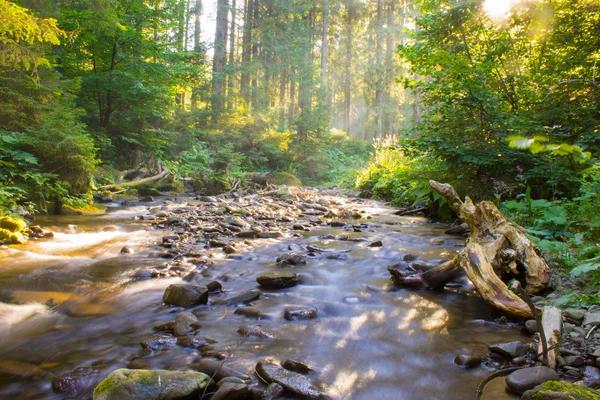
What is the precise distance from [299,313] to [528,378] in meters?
1.67

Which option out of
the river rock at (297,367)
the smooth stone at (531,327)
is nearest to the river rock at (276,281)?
the river rock at (297,367)

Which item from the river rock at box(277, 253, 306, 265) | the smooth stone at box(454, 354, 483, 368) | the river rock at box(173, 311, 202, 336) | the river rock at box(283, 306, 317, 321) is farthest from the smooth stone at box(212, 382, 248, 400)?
the river rock at box(277, 253, 306, 265)

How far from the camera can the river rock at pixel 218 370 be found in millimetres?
2031

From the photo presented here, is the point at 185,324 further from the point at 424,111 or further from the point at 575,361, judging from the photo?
the point at 424,111

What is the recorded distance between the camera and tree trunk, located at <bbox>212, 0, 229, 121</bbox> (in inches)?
726

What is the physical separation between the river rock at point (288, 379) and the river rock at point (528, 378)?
106 cm

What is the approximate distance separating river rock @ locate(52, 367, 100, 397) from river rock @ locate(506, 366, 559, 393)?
239 centimetres

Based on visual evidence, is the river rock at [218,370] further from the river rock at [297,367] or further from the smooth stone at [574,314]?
the smooth stone at [574,314]

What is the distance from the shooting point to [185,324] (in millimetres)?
2701

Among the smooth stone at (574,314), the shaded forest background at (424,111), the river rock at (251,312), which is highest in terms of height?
the shaded forest background at (424,111)

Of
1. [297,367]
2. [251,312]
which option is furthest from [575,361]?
[251,312]

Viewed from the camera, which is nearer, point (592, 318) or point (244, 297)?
point (592, 318)

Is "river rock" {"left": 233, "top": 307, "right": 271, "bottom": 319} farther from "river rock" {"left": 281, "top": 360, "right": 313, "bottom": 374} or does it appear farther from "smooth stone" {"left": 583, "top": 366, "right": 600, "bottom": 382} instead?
"smooth stone" {"left": 583, "top": 366, "right": 600, "bottom": 382}

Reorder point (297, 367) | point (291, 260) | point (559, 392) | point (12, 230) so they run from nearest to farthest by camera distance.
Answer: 1. point (559, 392)
2. point (297, 367)
3. point (291, 260)
4. point (12, 230)
